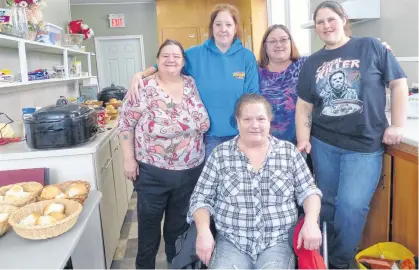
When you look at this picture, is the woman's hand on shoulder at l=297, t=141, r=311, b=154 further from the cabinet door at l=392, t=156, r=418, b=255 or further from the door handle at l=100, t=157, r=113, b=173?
the door handle at l=100, t=157, r=113, b=173

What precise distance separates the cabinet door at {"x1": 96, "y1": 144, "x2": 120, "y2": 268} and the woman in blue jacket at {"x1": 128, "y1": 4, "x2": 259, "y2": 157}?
58cm

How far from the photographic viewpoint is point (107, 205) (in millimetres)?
2150

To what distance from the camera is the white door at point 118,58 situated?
6.91m

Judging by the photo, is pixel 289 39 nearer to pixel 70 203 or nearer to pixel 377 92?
pixel 377 92

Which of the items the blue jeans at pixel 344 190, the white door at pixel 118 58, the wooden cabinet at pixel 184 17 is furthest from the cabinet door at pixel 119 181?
the white door at pixel 118 58

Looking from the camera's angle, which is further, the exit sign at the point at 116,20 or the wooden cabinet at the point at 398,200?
the exit sign at the point at 116,20

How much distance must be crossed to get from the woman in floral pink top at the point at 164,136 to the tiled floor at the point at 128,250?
1.62 feet

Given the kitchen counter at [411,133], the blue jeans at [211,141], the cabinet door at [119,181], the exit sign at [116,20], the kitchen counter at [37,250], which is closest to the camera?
the kitchen counter at [37,250]

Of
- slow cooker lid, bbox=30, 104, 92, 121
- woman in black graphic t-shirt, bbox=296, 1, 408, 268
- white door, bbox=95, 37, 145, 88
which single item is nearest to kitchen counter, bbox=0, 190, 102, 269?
slow cooker lid, bbox=30, 104, 92, 121

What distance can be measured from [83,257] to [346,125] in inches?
58.7

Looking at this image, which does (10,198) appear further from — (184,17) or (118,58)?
(118,58)

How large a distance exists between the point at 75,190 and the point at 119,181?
1.13m

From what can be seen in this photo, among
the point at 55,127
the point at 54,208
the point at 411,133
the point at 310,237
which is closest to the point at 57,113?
the point at 55,127

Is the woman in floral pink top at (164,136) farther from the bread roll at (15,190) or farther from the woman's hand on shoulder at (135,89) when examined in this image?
the bread roll at (15,190)
